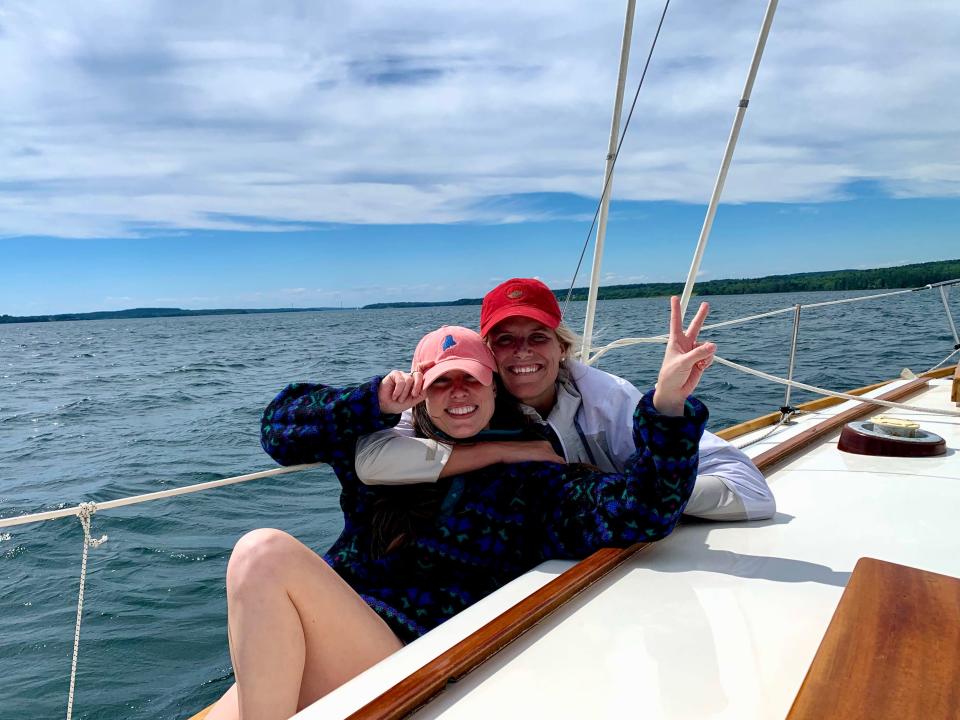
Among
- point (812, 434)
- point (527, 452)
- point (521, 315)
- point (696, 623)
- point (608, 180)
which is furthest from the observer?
point (812, 434)

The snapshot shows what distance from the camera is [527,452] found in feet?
5.30

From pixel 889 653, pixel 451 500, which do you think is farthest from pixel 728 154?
pixel 889 653

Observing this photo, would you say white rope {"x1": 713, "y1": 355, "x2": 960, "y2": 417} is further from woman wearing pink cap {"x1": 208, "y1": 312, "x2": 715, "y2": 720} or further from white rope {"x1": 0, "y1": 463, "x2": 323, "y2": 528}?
white rope {"x1": 0, "y1": 463, "x2": 323, "y2": 528}

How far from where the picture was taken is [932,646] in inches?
37.7

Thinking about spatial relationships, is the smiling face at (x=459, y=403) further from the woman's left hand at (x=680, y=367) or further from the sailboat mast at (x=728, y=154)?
the sailboat mast at (x=728, y=154)

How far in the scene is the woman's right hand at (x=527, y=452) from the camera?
1.59 meters

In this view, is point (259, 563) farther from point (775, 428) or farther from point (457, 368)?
point (775, 428)

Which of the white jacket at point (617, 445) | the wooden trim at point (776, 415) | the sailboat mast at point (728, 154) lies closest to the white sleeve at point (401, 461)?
the white jacket at point (617, 445)

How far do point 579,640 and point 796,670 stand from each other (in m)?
0.34

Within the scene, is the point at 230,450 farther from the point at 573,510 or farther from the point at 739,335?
the point at 739,335

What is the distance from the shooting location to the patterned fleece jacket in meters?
1.45

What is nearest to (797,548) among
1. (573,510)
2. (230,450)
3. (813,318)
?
(573,510)

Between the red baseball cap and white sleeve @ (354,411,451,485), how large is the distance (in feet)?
1.22

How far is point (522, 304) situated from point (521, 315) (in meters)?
0.04
